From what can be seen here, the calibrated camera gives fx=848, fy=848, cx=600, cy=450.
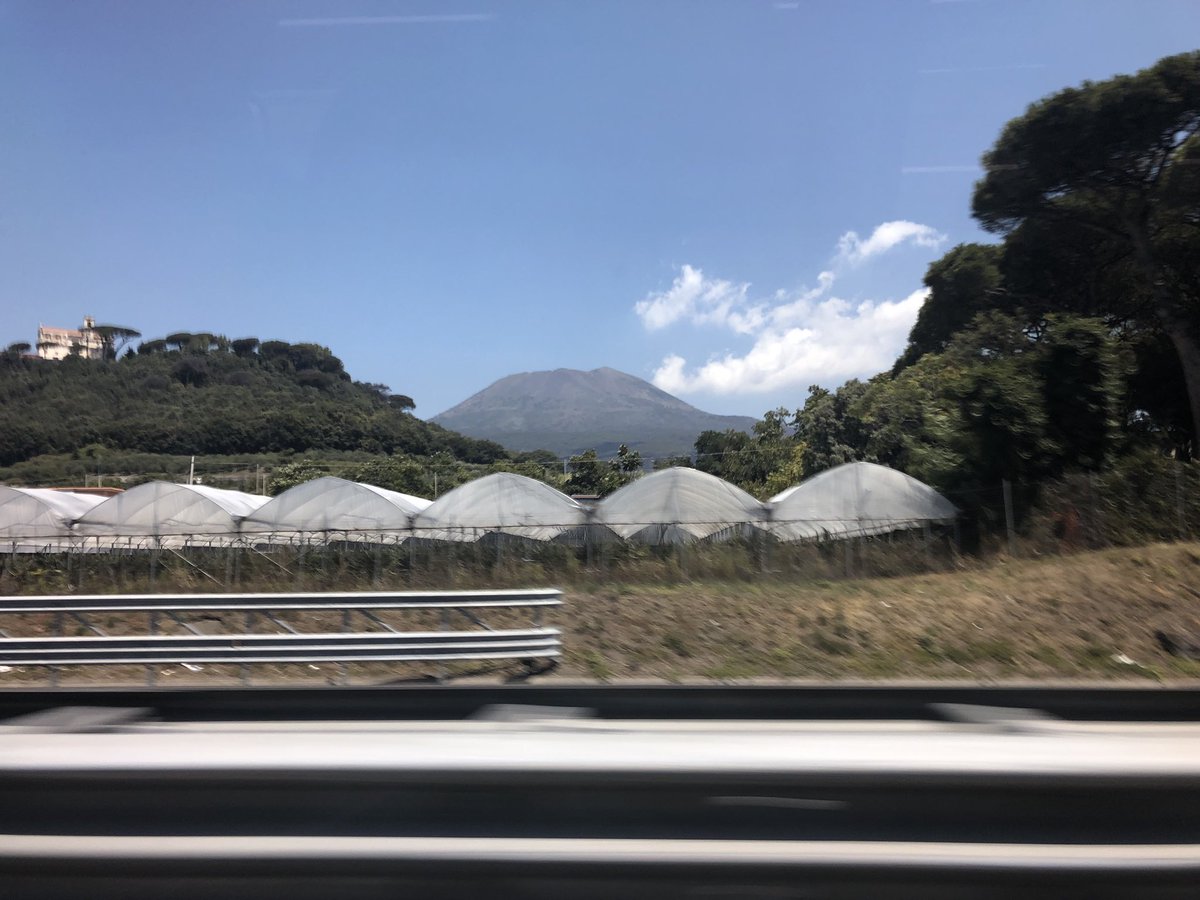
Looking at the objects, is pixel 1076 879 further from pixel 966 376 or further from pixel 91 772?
pixel 966 376

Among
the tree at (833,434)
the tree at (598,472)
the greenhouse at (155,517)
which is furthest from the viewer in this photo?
A: the tree at (598,472)

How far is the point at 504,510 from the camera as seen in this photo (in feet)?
86.3

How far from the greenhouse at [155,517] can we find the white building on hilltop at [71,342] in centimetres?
3137

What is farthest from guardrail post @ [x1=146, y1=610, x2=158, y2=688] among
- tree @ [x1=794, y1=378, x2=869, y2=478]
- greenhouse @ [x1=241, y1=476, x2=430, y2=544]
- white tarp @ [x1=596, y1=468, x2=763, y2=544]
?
tree @ [x1=794, y1=378, x2=869, y2=478]

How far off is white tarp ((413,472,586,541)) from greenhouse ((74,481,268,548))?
7.49 metres

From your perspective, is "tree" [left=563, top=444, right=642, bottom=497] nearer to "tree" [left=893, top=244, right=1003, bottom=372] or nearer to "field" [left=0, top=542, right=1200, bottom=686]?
"tree" [left=893, top=244, right=1003, bottom=372]

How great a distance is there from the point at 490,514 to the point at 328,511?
5742 millimetres

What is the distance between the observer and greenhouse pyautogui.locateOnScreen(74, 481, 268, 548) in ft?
94.4

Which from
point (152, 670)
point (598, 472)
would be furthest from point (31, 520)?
point (598, 472)

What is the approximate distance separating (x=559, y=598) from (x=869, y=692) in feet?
24.5

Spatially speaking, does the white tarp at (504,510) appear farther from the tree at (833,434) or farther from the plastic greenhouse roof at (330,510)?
the tree at (833,434)

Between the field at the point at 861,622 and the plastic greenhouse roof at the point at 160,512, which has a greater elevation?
the plastic greenhouse roof at the point at 160,512

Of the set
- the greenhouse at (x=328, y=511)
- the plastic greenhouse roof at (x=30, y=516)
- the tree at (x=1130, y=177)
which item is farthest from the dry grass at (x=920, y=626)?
the plastic greenhouse roof at (x=30, y=516)

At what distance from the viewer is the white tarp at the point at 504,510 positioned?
83.3ft
